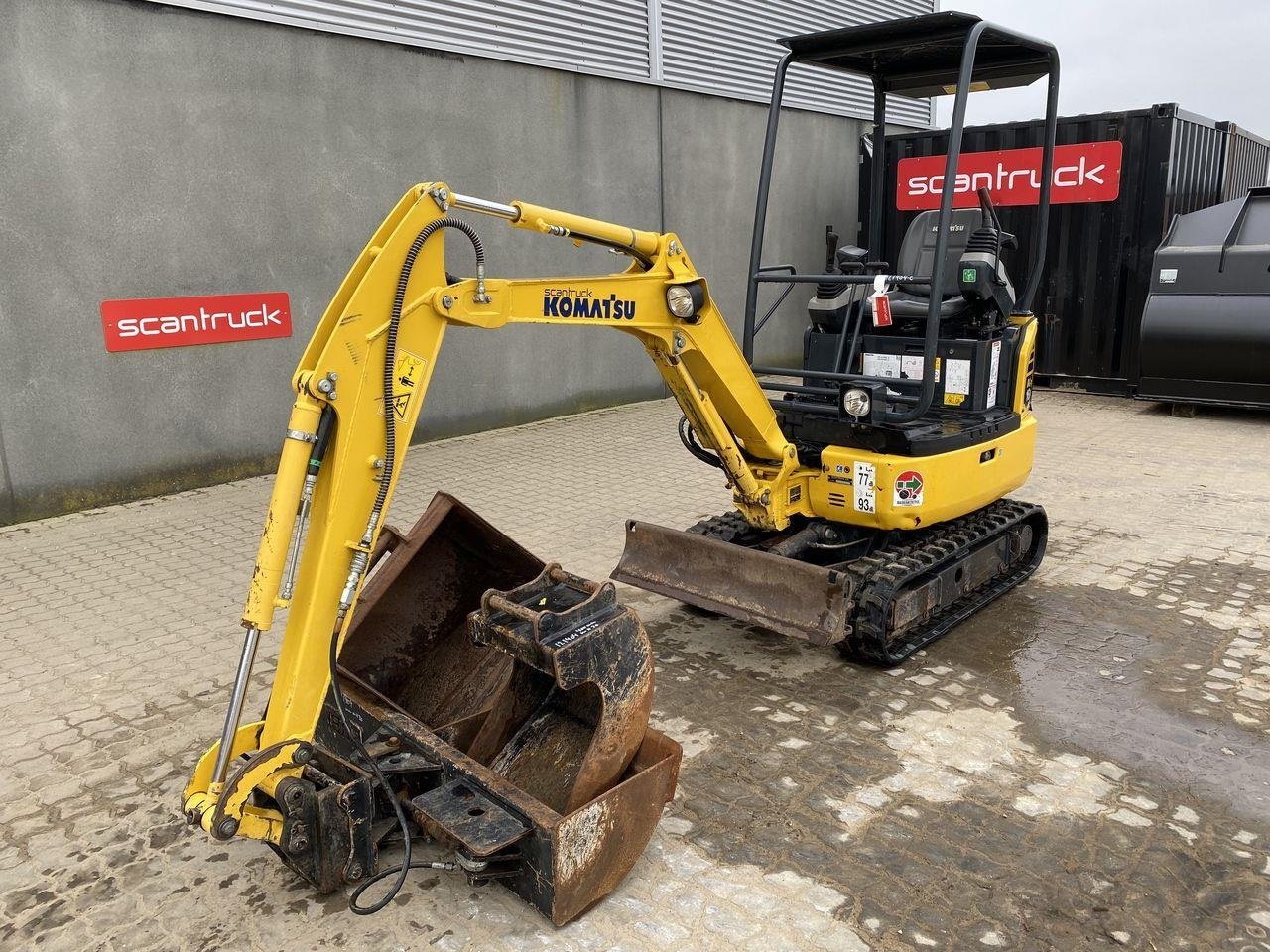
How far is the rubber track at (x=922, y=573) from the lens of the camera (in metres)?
4.29

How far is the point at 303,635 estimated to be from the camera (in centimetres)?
286

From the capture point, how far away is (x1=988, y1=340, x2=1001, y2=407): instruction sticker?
5.09 meters

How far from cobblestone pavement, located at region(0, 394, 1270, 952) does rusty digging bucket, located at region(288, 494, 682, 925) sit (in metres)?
0.21

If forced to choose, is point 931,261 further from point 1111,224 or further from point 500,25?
point 1111,224

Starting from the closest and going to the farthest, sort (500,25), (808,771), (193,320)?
(808,771)
(193,320)
(500,25)

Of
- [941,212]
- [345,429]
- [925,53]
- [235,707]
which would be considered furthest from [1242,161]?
[235,707]

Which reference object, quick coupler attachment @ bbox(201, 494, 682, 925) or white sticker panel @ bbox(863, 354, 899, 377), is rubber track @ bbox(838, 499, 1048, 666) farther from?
quick coupler attachment @ bbox(201, 494, 682, 925)

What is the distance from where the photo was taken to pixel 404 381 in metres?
2.97

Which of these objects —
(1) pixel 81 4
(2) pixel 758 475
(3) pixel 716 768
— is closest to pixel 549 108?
(1) pixel 81 4

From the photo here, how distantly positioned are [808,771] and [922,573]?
53.4 inches

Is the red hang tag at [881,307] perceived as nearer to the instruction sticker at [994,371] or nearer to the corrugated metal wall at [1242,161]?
the instruction sticker at [994,371]

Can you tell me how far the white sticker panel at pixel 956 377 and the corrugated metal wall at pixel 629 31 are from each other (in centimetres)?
562

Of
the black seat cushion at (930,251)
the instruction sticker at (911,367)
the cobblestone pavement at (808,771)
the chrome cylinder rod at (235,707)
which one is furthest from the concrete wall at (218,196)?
the chrome cylinder rod at (235,707)

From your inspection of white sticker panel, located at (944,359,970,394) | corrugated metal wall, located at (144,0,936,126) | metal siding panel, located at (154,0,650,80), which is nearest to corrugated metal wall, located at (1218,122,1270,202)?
corrugated metal wall, located at (144,0,936,126)
